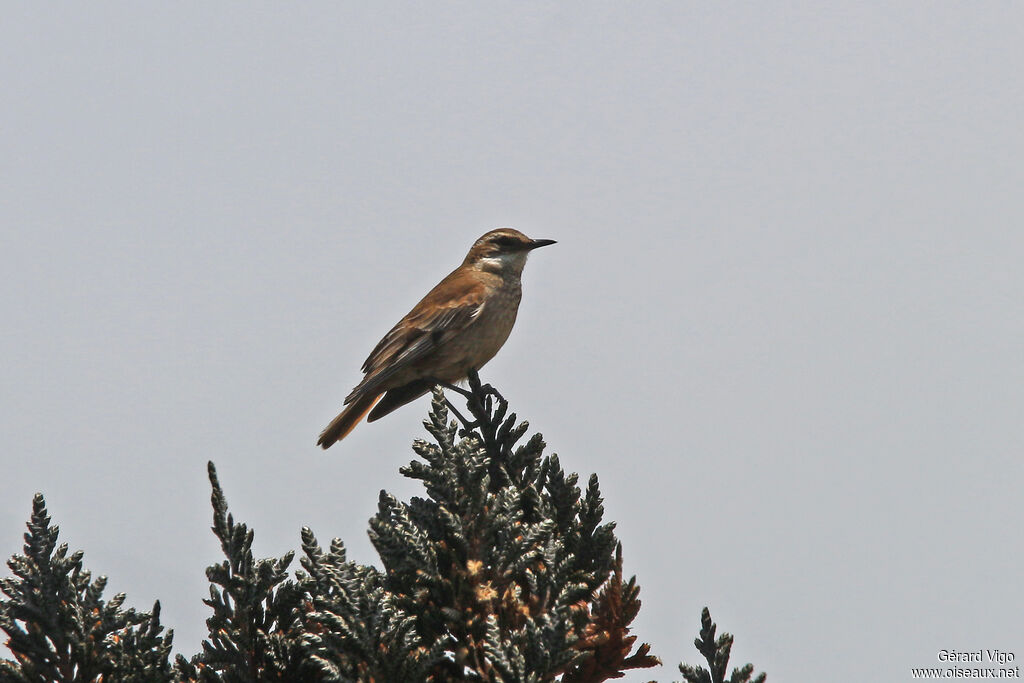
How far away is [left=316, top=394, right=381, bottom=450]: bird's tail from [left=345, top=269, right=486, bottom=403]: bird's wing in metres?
0.21

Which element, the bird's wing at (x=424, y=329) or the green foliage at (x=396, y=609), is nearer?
the green foliage at (x=396, y=609)

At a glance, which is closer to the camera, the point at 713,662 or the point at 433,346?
the point at 713,662

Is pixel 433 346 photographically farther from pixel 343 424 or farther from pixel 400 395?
pixel 343 424

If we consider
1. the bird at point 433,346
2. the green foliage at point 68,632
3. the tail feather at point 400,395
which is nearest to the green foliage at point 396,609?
the green foliage at point 68,632

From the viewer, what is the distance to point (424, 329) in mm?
9320

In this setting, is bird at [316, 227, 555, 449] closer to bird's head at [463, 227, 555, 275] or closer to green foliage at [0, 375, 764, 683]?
bird's head at [463, 227, 555, 275]

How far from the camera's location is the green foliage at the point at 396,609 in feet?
11.0

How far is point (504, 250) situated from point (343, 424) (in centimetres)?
261

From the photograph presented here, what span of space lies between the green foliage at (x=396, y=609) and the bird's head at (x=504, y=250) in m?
6.53

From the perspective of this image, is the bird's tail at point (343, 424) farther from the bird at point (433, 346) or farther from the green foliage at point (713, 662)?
the green foliage at point (713, 662)

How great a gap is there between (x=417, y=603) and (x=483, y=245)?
24.6 feet

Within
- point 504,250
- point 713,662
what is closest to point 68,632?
point 713,662

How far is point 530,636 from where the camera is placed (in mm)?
3357

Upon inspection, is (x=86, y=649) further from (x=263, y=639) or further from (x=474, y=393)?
(x=474, y=393)
